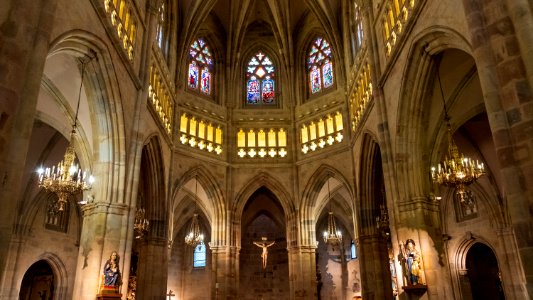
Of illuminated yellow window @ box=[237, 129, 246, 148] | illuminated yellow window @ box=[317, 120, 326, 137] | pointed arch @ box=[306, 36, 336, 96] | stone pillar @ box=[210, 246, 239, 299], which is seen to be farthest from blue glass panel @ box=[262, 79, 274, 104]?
stone pillar @ box=[210, 246, 239, 299]

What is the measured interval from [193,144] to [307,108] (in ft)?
21.8

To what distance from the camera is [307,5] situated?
25.6 meters

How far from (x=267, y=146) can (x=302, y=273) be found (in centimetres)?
707

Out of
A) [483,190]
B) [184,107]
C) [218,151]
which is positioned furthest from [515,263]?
[184,107]

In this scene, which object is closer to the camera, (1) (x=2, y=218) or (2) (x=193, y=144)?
(1) (x=2, y=218)

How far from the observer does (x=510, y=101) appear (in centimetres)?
809

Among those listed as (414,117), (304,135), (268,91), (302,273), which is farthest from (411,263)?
(268,91)

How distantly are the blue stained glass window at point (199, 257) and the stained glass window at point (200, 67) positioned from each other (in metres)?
10.3

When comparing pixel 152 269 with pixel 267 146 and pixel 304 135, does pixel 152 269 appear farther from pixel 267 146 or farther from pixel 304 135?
pixel 304 135

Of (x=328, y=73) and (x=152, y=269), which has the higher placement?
(x=328, y=73)

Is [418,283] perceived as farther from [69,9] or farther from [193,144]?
[193,144]

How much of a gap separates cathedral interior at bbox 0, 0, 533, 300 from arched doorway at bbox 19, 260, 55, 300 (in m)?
0.10

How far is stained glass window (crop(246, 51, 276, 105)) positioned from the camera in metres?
27.6

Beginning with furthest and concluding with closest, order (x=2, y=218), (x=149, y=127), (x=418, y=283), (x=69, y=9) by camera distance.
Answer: (x=149, y=127) < (x=418, y=283) < (x=69, y=9) < (x=2, y=218)
